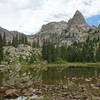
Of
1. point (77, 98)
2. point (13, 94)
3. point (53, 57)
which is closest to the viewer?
point (77, 98)

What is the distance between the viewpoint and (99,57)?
15175 centimetres

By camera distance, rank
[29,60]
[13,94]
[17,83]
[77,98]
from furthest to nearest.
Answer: [29,60] → [17,83] → [13,94] → [77,98]

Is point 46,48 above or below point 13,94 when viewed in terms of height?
above

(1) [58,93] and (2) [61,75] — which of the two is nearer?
(1) [58,93]

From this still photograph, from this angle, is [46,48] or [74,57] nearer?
[46,48]

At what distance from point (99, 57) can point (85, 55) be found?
630 inches

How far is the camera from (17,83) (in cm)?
2477

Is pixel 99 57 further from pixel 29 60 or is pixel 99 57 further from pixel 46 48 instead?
pixel 29 60

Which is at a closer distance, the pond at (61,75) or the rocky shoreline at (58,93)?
the rocky shoreline at (58,93)

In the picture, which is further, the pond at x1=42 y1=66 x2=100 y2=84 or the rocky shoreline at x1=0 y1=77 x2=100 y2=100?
the pond at x1=42 y1=66 x2=100 y2=84

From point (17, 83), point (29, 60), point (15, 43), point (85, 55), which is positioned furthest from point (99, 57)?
point (17, 83)

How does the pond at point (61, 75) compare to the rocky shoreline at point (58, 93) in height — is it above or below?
below

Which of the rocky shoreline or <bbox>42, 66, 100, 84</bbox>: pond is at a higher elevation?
the rocky shoreline

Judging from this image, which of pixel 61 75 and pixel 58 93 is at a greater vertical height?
pixel 58 93
